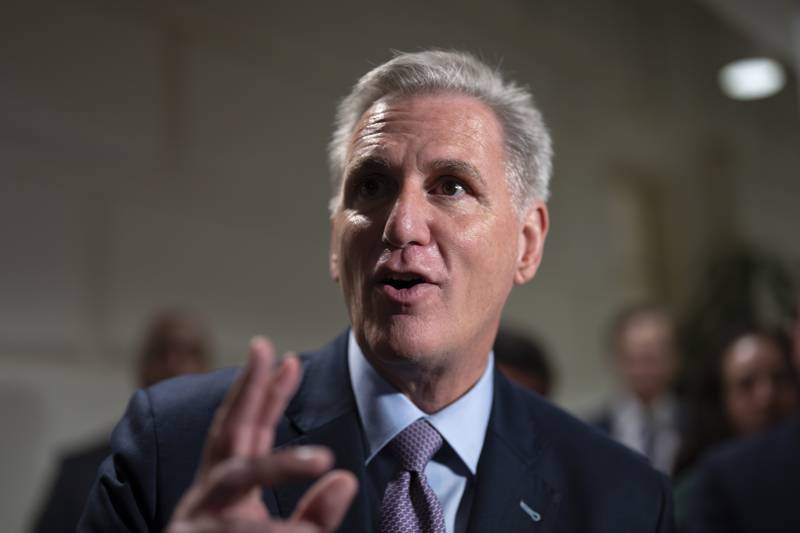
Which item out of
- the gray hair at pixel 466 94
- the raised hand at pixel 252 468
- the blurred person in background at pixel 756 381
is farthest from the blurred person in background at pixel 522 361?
the raised hand at pixel 252 468

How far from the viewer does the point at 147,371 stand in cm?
288

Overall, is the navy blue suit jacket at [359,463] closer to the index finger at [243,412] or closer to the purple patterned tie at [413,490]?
the purple patterned tie at [413,490]

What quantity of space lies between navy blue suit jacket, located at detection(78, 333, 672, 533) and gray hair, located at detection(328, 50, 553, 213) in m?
0.33

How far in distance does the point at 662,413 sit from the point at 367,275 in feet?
9.17

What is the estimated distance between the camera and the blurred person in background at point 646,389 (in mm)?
3840

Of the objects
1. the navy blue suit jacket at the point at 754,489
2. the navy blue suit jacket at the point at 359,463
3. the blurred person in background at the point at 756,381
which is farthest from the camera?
the blurred person in background at the point at 756,381

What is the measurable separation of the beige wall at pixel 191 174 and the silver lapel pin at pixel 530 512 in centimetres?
108

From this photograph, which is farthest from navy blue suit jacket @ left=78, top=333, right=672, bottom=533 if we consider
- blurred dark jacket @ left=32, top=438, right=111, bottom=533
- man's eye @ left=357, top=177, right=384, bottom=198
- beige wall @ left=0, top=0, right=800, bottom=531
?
blurred dark jacket @ left=32, top=438, right=111, bottom=533

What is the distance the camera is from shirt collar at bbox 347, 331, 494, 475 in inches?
55.5

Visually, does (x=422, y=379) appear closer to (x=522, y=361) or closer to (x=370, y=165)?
(x=370, y=165)

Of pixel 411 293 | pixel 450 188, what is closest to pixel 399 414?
pixel 411 293

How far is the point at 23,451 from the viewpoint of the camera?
2.96 metres

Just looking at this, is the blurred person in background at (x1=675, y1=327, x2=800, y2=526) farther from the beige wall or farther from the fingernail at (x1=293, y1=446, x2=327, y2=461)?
the fingernail at (x1=293, y1=446, x2=327, y2=461)

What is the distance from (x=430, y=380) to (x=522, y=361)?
4.88 feet
